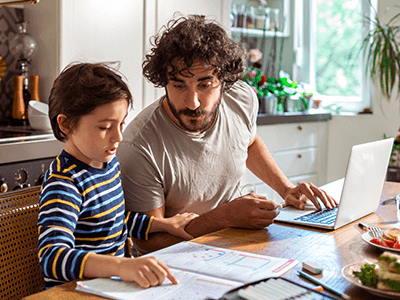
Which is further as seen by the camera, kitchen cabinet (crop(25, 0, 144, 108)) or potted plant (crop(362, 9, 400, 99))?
potted plant (crop(362, 9, 400, 99))

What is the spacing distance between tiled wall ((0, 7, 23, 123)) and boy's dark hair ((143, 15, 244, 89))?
1.39 m

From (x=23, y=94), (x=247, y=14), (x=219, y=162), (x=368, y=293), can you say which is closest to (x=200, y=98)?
(x=219, y=162)

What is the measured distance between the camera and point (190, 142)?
6.24 feet

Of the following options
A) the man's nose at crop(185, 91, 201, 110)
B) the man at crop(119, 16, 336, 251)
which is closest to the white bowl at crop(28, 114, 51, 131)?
the man at crop(119, 16, 336, 251)

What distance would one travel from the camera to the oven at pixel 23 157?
93.7 inches

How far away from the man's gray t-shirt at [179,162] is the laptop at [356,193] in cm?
24

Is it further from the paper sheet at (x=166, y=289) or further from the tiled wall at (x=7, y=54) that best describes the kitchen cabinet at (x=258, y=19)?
the paper sheet at (x=166, y=289)

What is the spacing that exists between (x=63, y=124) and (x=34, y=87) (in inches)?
62.9

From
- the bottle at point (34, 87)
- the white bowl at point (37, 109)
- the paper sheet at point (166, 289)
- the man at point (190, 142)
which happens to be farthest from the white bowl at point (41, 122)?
the paper sheet at point (166, 289)

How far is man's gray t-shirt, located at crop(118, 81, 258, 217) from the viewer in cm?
177

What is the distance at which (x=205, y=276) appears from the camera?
1.20 m

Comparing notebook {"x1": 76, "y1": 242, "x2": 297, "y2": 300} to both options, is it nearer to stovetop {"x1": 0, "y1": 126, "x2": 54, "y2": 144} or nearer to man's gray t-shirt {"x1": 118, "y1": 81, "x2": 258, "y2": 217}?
man's gray t-shirt {"x1": 118, "y1": 81, "x2": 258, "y2": 217}

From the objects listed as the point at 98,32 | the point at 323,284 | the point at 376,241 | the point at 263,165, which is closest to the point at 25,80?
the point at 98,32

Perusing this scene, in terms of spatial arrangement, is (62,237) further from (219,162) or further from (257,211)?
(219,162)
